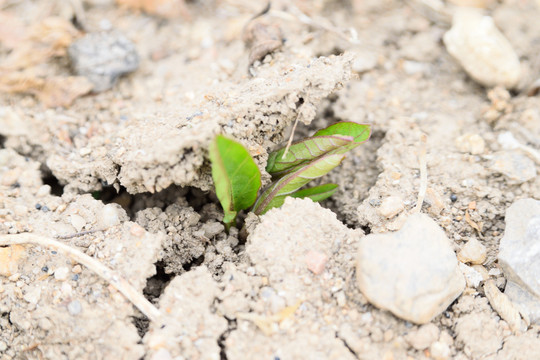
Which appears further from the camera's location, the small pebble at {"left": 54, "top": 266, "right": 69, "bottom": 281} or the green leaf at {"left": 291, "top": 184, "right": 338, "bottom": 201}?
the green leaf at {"left": 291, "top": 184, "right": 338, "bottom": 201}

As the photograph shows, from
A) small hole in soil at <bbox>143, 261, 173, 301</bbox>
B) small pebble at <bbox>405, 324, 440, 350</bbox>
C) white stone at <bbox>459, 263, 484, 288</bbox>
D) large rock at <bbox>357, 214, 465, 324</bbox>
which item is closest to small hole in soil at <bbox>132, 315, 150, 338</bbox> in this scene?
small hole in soil at <bbox>143, 261, 173, 301</bbox>

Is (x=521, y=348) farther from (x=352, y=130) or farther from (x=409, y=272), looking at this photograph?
(x=352, y=130)

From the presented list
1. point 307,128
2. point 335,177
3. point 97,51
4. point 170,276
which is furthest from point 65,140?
point 335,177

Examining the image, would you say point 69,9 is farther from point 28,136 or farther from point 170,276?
point 170,276

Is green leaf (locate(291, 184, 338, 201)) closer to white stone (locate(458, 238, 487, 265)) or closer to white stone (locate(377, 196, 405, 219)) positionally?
white stone (locate(377, 196, 405, 219))

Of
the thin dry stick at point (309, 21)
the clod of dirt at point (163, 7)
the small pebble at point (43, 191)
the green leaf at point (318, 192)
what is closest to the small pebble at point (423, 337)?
the green leaf at point (318, 192)

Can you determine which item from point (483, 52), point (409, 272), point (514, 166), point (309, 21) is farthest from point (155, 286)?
point (483, 52)

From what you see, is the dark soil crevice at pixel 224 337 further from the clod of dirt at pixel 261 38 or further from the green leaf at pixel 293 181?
the clod of dirt at pixel 261 38
